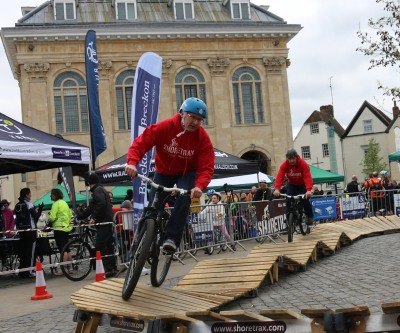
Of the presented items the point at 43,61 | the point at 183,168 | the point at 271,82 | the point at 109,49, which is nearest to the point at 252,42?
the point at 271,82

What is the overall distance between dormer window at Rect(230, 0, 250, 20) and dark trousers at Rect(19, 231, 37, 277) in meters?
36.4

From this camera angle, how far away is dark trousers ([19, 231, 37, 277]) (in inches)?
531

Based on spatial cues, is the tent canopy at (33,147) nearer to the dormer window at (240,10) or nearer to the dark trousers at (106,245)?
the dark trousers at (106,245)

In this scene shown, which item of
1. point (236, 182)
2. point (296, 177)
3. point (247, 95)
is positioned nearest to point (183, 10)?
point (247, 95)

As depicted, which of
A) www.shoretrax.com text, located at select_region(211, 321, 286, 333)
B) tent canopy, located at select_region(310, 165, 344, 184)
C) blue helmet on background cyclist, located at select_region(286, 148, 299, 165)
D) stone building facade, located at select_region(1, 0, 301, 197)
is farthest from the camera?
stone building facade, located at select_region(1, 0, 301, 197)

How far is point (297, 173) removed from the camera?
42.9 feet

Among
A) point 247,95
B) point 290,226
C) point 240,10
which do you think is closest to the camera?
point 290,226

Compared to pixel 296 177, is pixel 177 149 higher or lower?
higher

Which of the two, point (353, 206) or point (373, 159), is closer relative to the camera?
Result: point (353, 206)

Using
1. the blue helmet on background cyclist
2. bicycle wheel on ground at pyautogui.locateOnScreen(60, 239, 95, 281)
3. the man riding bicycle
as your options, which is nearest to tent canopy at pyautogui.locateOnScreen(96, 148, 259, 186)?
bicycle wheel on ground at pyautogui.locateOnScreen(60, 239, 95, 281)

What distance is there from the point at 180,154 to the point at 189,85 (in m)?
38.3

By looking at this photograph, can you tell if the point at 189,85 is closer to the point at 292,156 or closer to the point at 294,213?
the point at 294,213

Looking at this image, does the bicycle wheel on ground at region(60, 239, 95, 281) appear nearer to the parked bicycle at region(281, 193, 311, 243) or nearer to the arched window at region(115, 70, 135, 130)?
the parked bicycle at region(281, 193, 311, 243)

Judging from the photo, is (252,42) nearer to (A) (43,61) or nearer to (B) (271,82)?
(B) (271,82)
